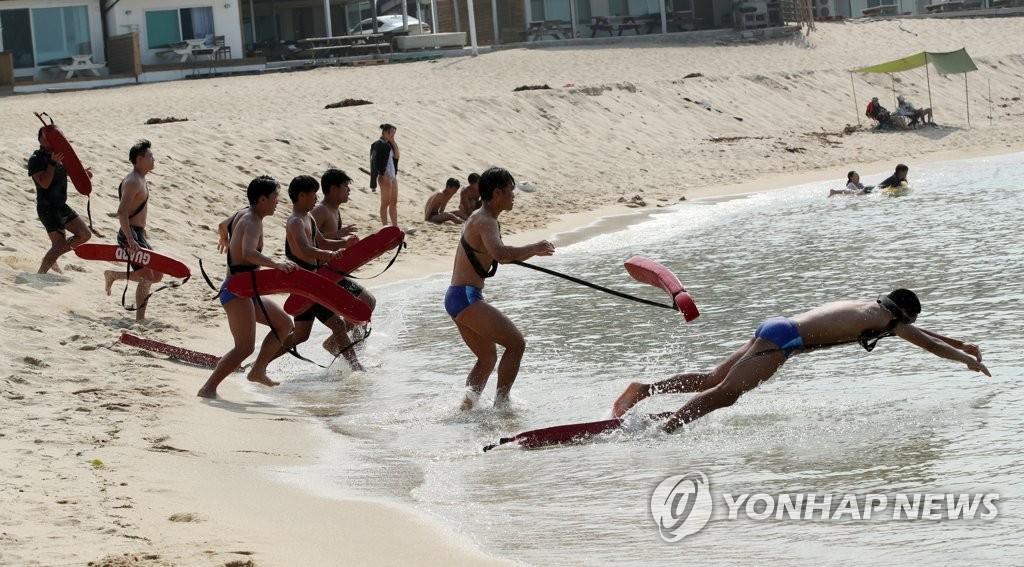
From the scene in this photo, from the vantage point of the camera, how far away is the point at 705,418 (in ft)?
24.1

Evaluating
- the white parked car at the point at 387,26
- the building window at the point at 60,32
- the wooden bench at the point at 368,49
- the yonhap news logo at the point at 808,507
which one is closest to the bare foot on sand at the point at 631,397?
the yonhap news logo at the point at 808,507

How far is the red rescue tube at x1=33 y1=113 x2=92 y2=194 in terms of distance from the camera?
10.9 metres

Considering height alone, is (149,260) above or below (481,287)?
above

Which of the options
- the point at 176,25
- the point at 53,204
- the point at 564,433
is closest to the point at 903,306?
the point at 564,433

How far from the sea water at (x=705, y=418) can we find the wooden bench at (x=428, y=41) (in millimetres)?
23353

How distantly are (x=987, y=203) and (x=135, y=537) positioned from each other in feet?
54.4

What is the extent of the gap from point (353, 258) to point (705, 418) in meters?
2.97

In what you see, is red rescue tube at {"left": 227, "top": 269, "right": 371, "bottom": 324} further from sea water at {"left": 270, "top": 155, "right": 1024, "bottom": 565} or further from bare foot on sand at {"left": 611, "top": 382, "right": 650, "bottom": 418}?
bare foot on sand at {"left": 611, "top": 382, "right": 650, "bottom": 418}

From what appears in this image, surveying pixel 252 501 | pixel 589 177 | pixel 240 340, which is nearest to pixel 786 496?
pixel 252 501

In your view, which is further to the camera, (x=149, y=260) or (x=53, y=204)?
(x=53, y=204)

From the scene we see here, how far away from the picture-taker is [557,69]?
1330 inches

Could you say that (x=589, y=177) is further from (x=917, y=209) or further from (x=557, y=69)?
(x=557, y=69)

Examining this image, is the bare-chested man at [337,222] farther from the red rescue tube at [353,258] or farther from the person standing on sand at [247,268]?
the person standing on sand at [247,268]

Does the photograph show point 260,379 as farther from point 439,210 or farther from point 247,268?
point 439,210
